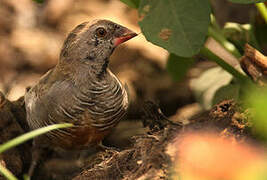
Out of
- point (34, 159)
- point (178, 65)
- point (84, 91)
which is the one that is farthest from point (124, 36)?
point (34, 159)

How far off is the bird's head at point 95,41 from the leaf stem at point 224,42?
0.74 m

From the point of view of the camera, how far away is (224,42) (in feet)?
10.6

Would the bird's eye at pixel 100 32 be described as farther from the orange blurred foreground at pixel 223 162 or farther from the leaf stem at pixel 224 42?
the orange blurred foreground at pixel 223 162

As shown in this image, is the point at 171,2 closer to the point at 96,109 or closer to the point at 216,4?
the point at 96,109

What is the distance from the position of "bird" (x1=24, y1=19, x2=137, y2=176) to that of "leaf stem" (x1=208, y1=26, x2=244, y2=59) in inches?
28.7

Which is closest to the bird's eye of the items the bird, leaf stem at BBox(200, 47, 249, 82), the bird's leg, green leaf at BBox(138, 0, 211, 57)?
the bird

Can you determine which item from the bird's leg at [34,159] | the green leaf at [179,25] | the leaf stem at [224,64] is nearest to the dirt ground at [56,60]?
the bird's leg at [34,159]

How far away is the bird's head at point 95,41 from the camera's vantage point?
2777 millimetres

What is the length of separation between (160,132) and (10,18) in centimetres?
413

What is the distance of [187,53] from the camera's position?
2410mm

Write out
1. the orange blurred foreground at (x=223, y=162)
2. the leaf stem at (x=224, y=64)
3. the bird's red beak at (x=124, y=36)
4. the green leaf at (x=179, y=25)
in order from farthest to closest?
the leaf stem at (x=224, y=64) < the bird's red beak at (x=124, y=36) < the green leaf at (x=179, y=25) < the orange blurred foreground at (x=223, y=162)

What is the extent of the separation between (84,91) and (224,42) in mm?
1230

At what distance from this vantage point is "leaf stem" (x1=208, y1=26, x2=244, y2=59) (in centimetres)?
319

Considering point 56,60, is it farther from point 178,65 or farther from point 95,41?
point 95,41
